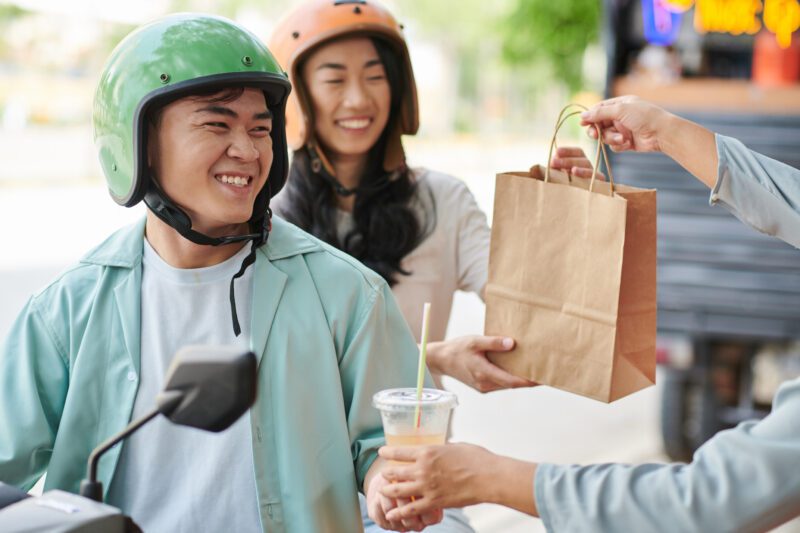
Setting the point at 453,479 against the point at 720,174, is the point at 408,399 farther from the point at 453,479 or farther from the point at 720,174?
the point at 720,174

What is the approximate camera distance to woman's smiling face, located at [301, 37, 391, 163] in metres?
3.55

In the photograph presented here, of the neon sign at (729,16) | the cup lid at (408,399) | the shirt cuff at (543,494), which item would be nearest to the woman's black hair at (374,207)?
the cup lid at (408,399)

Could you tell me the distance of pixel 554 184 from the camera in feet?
8.71

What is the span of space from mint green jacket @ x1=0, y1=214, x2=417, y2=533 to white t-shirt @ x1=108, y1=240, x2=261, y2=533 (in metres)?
0.04

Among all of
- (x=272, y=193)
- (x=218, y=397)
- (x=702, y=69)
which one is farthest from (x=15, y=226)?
(x=218, y=397)

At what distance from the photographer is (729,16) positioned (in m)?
6.61

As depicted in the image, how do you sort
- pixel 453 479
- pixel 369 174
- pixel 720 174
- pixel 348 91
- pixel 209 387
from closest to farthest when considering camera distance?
pixel 209 387
pixel 453 479
pixel 720 174
pixel 348 91
pixel 369 174

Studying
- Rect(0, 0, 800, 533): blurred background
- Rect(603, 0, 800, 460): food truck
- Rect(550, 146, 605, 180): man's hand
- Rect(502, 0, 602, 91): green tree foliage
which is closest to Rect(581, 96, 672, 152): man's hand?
Rect(550, 146, 605, 180): man's hand

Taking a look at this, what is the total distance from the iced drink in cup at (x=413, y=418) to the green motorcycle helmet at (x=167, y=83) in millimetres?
417

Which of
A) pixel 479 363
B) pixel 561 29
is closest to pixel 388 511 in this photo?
pixel 479 363

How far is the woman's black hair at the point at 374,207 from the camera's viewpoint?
353cm

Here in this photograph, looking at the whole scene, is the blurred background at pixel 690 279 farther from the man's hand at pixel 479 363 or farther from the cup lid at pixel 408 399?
the cup lid at pixel 408 399

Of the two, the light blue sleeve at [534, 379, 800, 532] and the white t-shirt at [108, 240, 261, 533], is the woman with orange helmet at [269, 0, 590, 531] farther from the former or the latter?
the light blue sleeve at [534, 379, 800, 532]

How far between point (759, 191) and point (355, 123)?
149 cm
